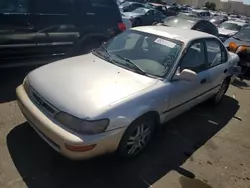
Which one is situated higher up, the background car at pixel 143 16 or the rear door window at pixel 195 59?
the rear door window at pixel 195 59

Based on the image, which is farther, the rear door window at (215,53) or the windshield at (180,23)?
the windshield at (180,23)

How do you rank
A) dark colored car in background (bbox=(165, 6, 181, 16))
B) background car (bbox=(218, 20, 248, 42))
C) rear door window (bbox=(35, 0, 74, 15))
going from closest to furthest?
rear door window (bbox=(35, 0, 74, 15)), background car (bbox=(218, 20, 248, 42)), dark colored car in background (bbox=(165, 6, 181, 16))

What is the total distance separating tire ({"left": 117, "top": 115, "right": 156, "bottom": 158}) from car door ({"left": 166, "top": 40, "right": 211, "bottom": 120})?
0.41 meters

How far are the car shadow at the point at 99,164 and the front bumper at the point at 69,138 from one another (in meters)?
0.36

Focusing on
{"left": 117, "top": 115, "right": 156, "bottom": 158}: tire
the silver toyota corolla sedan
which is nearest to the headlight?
the silver toyota corolla sedan

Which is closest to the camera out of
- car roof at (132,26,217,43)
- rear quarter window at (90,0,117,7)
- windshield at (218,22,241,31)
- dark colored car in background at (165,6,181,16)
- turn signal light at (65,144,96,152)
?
turn signal light at (65,144,96,152)

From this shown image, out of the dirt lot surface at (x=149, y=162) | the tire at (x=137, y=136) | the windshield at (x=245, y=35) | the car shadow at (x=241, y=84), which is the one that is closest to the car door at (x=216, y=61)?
the dirt lot surface at (x=149, y=162)

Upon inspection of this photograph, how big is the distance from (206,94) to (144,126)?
1830 millimetres

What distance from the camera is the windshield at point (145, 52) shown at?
371 cm

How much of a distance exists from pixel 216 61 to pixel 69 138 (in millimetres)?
3270

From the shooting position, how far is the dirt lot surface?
9.86 ft

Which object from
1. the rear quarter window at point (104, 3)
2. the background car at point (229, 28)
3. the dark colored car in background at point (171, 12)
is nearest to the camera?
the rear quarter window at point (104, 3)

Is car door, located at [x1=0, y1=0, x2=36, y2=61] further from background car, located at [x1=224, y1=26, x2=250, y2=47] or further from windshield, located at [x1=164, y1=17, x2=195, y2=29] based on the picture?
windshield, located at [x1=164, y1=17, x2=195, y2=29]

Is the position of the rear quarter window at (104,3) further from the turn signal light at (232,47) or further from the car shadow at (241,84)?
the turn signal light at (232,47)
